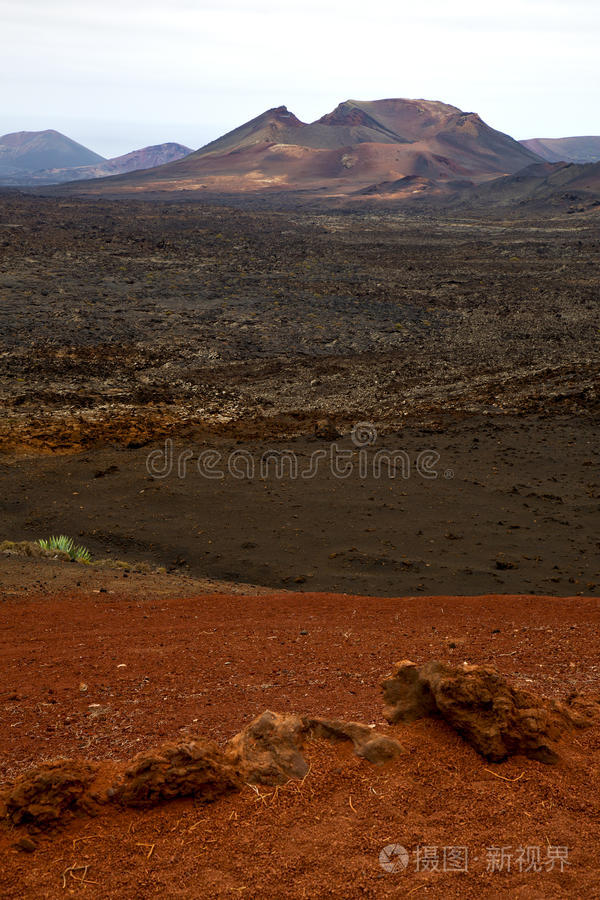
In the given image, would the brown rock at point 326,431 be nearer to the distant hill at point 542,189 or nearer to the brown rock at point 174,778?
the brown rock at point 174,778

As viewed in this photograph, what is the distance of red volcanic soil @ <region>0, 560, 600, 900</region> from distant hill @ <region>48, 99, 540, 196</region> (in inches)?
3203

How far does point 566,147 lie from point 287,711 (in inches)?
8195

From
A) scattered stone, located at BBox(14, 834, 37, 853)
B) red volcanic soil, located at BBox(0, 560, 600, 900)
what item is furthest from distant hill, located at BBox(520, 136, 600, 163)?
scattered stone, located at BBox(14, 834, 37, 853)

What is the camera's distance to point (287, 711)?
13.6ft

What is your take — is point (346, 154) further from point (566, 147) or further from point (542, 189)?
point (566, 147)

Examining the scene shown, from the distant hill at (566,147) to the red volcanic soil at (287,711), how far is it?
185 metres

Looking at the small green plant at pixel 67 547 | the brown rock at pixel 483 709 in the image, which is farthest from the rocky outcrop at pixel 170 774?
the small green plant at pixel 67 547

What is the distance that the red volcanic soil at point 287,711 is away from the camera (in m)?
2.58

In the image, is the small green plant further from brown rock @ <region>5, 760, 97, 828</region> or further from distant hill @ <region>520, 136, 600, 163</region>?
distant hill @ <region>520, 136, 600, 163</region>

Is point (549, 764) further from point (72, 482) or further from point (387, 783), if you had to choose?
point (72, 482)

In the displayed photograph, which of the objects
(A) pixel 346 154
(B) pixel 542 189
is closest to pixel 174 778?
(B) pixel 542 189
